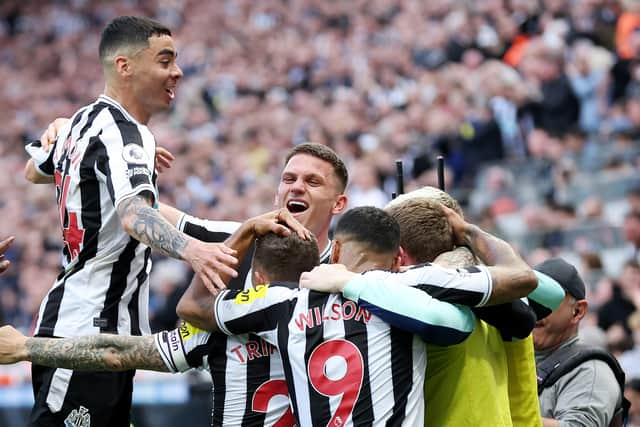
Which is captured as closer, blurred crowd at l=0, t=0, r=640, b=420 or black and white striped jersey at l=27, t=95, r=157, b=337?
black and white striped jersey at l=27, t=95, r=157, b=337

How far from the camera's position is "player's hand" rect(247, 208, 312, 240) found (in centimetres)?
400

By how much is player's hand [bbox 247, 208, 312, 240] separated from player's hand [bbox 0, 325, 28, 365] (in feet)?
3.41

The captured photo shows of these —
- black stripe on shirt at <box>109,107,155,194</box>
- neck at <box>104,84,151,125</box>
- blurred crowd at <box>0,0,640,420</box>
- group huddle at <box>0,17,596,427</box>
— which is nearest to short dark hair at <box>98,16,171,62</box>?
group huddle at <box>0,17,596,427</box>

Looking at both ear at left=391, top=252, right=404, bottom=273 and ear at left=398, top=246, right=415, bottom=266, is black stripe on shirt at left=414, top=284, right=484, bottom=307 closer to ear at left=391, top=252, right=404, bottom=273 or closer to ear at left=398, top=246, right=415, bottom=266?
ear at left=391, top=252, right=404, bottom=273

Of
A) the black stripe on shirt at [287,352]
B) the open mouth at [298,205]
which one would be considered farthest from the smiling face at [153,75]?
the black stripe on shirt at [287,352]

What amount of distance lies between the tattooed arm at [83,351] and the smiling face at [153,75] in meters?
1.22

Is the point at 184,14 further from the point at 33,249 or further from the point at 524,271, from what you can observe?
the point at 524,271

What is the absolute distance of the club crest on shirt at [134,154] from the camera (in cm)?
459

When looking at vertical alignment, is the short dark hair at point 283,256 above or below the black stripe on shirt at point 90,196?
below

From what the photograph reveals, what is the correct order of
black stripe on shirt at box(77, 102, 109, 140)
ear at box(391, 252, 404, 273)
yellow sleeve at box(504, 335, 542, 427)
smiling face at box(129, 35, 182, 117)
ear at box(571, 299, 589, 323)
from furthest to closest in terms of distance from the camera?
ear at box(571, 299, 589, 323) < smiling face at box(129, 35, 182, 117) < black stripe on shirt at box(77, 102, 109, 140) < yellow sleeve at box(504, 335, 542, 427) < ear at box(391, 252, 404, 273)

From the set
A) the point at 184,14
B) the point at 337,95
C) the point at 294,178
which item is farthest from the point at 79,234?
the point at 184,14

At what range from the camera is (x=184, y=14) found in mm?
22812

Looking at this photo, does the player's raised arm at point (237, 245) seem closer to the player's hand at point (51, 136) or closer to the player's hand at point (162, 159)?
the player's hand at point (162, 159)

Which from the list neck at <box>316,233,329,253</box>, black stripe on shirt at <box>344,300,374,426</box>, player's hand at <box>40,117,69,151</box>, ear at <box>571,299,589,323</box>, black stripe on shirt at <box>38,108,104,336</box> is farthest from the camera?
ear at <box>571,299,589,323</box>
